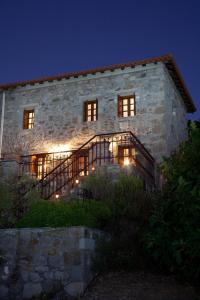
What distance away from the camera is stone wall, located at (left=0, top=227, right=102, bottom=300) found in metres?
8.27

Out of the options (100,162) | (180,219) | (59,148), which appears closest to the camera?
(180,219)

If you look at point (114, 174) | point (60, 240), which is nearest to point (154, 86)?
point (114, 174)

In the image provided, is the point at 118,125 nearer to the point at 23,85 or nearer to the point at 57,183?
the point at 57,183

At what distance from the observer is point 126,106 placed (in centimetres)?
1644

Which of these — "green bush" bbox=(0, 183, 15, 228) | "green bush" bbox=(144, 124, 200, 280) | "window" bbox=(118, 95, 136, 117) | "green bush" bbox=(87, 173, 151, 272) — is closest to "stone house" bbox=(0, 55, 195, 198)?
"window" bbox=(118, 95, 136, 117)

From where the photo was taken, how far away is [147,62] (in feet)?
52.6

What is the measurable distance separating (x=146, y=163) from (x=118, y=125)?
2174 millimetres

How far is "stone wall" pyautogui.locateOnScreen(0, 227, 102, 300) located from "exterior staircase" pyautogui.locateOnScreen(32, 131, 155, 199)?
3.54 meters

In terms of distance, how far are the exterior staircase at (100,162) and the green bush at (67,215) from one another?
8.99ft

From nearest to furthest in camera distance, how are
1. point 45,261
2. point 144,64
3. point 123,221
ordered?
point 45,261
point 123,221
point 144,64

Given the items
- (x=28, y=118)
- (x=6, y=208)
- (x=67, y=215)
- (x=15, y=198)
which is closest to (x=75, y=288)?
(x=67, y=215)

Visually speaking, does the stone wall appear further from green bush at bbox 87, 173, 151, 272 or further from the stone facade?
the stone facade

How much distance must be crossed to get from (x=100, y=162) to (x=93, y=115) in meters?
4.18

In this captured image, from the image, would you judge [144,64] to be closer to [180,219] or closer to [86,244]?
[180,219]
